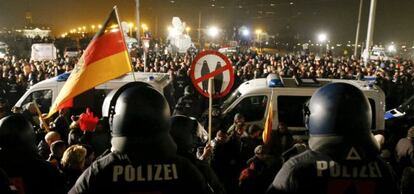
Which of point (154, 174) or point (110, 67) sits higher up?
point (110, 67)

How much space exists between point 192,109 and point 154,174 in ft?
25.3

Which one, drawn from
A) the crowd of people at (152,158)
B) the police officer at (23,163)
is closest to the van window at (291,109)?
the crowd of people at (152,158)

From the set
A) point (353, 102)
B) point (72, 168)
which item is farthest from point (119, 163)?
point (72, 168)

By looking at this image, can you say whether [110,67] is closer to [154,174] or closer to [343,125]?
[154,174]

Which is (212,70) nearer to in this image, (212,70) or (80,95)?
(212,70)

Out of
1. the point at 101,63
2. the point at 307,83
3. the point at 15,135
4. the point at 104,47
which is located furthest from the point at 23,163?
the point at 307,83

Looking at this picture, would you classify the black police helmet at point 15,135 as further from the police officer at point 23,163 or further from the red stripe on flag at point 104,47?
the red stripe on flag at point 104,47

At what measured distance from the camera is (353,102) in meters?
2.39

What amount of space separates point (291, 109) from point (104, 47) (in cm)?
400

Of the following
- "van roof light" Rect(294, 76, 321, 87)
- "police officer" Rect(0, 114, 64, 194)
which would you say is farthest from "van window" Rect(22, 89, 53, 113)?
"police officer" Rect(0, 114, 64, 194)

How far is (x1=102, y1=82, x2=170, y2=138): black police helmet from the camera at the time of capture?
234cm

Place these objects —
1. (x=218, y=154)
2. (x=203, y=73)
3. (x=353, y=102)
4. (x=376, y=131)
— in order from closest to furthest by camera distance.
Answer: (x=353, y=102)
(x=218, y=154)
(x=203, y=73)
(x=376, y=131)

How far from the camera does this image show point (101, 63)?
4.83 metres

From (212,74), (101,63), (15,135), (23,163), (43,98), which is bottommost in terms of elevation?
(43,98)
